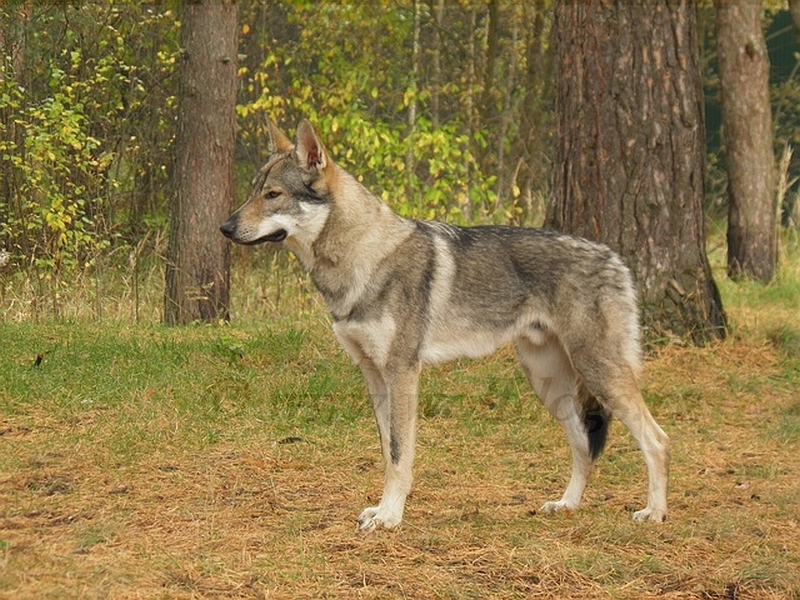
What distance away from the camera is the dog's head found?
5.26m

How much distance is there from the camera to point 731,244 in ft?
42.8

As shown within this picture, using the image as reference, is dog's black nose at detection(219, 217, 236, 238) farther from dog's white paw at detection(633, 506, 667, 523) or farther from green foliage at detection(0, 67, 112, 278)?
green foliage at detection(0, 67, 112, 278)

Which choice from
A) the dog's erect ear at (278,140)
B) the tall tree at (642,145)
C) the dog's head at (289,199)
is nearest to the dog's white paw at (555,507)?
the dog's head at (289,199)

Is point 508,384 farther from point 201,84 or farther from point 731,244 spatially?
point 731,244

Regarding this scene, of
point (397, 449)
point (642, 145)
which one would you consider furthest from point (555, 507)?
point (642, 145)

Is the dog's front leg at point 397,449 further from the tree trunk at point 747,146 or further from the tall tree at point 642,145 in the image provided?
the tree trunk at point 747,146

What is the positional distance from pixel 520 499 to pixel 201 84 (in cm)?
547

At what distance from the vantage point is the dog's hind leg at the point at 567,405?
564cm

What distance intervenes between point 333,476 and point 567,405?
47.3 inches

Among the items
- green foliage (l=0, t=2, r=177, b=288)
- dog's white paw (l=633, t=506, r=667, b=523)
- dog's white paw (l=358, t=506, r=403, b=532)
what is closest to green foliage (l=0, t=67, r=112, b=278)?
green foliage (l=0, t=2, r=177, b=288)

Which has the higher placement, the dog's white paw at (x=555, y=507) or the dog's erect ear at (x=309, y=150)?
the dog's erect ear at (x=309, y=150)


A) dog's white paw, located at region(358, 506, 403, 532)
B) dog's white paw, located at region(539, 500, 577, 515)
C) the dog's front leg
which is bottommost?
dog's white paw, located at region(539, 500, 577, 515)

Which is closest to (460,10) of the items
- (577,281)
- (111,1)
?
(111,1)

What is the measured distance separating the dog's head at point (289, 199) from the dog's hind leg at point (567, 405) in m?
1.18
